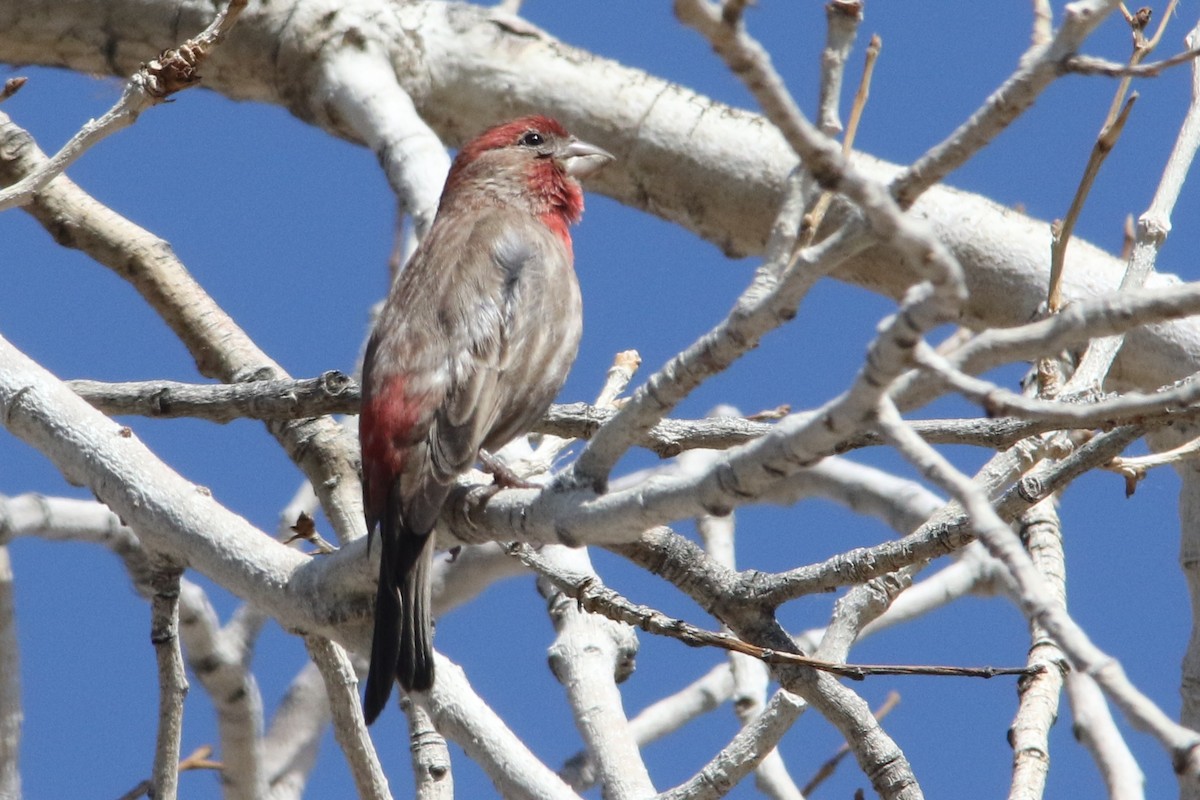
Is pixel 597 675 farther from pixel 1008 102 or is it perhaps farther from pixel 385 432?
pixel 1008 102

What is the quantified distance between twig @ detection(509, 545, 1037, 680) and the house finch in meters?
0.36

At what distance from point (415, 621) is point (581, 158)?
10.1 ft

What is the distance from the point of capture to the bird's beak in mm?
6598

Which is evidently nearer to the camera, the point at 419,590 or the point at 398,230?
the point at 419,590

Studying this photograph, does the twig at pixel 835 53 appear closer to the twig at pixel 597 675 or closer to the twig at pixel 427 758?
the twig at pixel 597 675

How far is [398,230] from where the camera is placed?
20.6 feet

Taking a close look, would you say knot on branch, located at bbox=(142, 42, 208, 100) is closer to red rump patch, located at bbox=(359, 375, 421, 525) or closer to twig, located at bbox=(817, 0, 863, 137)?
red rump patch, located at bbox=(359, 375, 421, 525)

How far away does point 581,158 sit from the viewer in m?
6.62

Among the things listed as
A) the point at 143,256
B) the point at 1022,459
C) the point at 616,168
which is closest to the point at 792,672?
the point at 1022,459

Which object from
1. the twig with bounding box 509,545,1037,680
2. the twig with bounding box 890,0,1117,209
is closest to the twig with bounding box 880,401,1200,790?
the twig with bounding box 890,0,1117,209

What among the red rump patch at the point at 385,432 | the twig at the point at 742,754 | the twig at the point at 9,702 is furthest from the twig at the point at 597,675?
the twig at the point at 9,702

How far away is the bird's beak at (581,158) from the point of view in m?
6.60

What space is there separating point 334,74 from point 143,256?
130cm

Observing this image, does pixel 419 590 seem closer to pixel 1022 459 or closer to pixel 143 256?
pixel 1022 459
